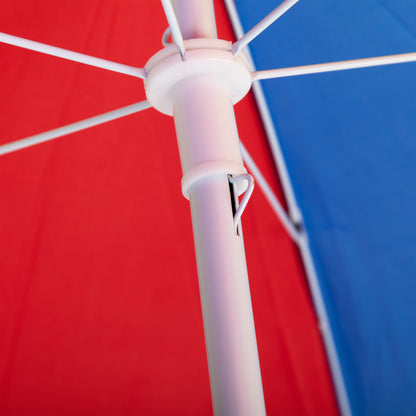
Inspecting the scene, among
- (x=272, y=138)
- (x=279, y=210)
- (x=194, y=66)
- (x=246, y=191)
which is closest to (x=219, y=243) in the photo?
(x=246, y=191)

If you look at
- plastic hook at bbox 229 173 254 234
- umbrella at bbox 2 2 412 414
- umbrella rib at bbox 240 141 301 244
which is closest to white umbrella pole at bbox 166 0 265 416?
plastic hook at bbox 229 173 254 234

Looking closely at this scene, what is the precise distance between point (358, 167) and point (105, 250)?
21.2 inches

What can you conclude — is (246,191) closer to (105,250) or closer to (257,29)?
(257,29)

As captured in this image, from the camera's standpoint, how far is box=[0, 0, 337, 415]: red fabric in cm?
91

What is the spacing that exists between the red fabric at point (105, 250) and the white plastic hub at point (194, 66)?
17.1 inches

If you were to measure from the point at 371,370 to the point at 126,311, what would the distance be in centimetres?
54

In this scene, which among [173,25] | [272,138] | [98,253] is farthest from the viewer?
[272,138]

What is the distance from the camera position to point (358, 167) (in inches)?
39.6

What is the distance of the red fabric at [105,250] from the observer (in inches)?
35.8

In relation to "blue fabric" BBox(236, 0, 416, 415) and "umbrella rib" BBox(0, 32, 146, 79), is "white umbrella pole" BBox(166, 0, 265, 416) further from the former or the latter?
"blue fabric" BBox(236, 0, 416, 415)

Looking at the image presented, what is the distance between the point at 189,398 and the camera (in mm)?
973

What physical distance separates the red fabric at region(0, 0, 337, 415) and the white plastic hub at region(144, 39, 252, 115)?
43 centimetres

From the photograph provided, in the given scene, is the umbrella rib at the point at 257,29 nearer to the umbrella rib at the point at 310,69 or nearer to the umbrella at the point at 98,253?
the umbrella rib at the point at 310,69

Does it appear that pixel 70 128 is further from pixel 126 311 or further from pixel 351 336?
pixel 351 336
